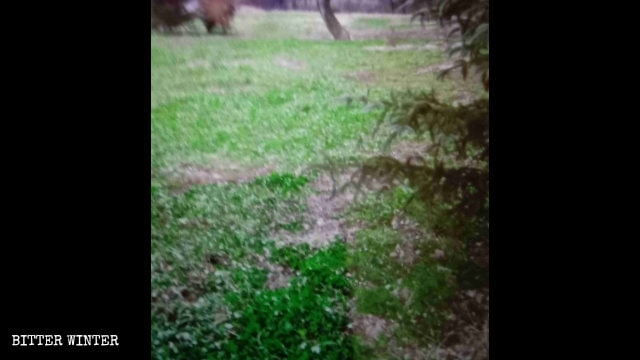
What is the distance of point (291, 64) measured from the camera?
254cm

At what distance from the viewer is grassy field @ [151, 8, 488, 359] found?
8.11ft

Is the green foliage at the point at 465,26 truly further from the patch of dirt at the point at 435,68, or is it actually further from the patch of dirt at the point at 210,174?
the patch of dirt at the point at 210,174

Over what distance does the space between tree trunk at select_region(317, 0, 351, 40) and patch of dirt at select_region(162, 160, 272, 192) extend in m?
0.62

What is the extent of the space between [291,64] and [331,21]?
241 mm

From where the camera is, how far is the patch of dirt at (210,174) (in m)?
2.50

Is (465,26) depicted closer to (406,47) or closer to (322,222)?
(406,47)

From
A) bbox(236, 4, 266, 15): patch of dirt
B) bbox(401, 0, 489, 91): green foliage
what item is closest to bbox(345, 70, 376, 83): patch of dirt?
bbox(401, 0, 489, 91): green foliage

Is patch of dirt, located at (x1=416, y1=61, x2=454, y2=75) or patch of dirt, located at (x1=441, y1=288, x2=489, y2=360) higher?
patch of dirt, located at (x1=416, y1=61, x2=454, y2=75)

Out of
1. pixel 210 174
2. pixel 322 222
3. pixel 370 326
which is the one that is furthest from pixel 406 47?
pixel 370 326

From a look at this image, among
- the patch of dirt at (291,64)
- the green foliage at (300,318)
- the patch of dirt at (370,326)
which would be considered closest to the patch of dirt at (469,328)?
the patch of dirt at (370,326)

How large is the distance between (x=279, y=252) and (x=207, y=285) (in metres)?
0.32
